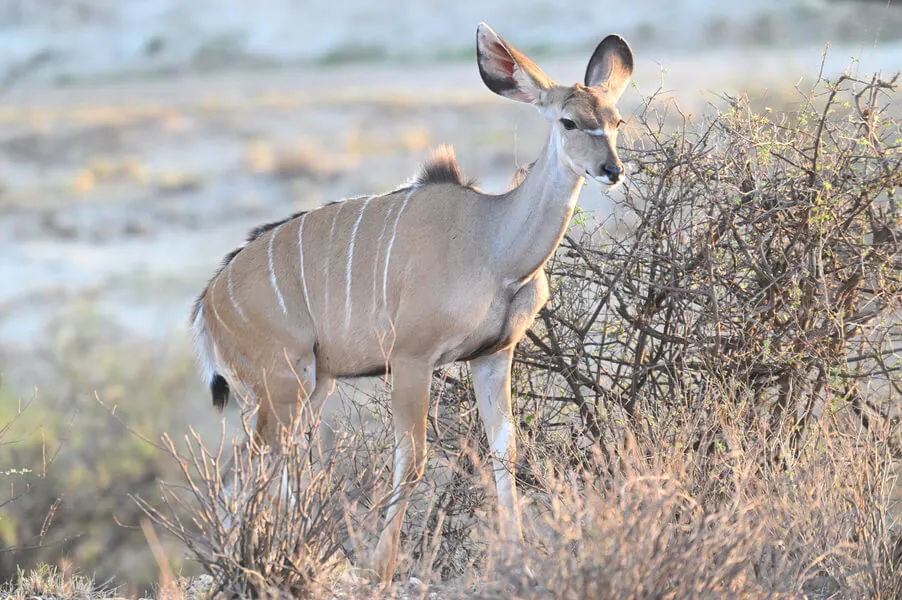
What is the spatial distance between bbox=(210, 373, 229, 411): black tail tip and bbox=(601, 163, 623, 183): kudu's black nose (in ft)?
5.31

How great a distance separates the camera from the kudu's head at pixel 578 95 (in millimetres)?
4082

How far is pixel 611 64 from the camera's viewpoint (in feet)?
14.7

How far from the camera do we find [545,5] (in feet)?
80.0

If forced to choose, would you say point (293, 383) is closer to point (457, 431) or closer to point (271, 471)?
point (457, 431)

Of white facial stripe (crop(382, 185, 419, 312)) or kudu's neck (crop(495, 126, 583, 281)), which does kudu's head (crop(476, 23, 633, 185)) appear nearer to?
kudu's neck (crop(495, 126, 583, 281))

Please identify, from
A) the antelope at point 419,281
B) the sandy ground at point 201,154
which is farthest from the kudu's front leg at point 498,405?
the sandy ground at point 201,154

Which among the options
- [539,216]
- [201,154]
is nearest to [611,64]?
[539,216]

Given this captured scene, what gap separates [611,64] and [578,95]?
1.02ft

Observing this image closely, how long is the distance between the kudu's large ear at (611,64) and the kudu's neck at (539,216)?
282 millimetres

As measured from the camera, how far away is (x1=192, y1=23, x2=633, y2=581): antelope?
14.0ft

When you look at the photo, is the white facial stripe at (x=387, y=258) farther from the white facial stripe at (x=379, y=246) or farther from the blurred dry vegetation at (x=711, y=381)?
the blurred dry vegetation at (x=711, y=381)

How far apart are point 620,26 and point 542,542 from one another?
68.1ft

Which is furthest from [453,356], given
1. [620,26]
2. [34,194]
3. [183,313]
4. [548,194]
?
[620,26]

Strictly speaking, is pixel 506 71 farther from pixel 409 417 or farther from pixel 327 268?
pixel 409 417
